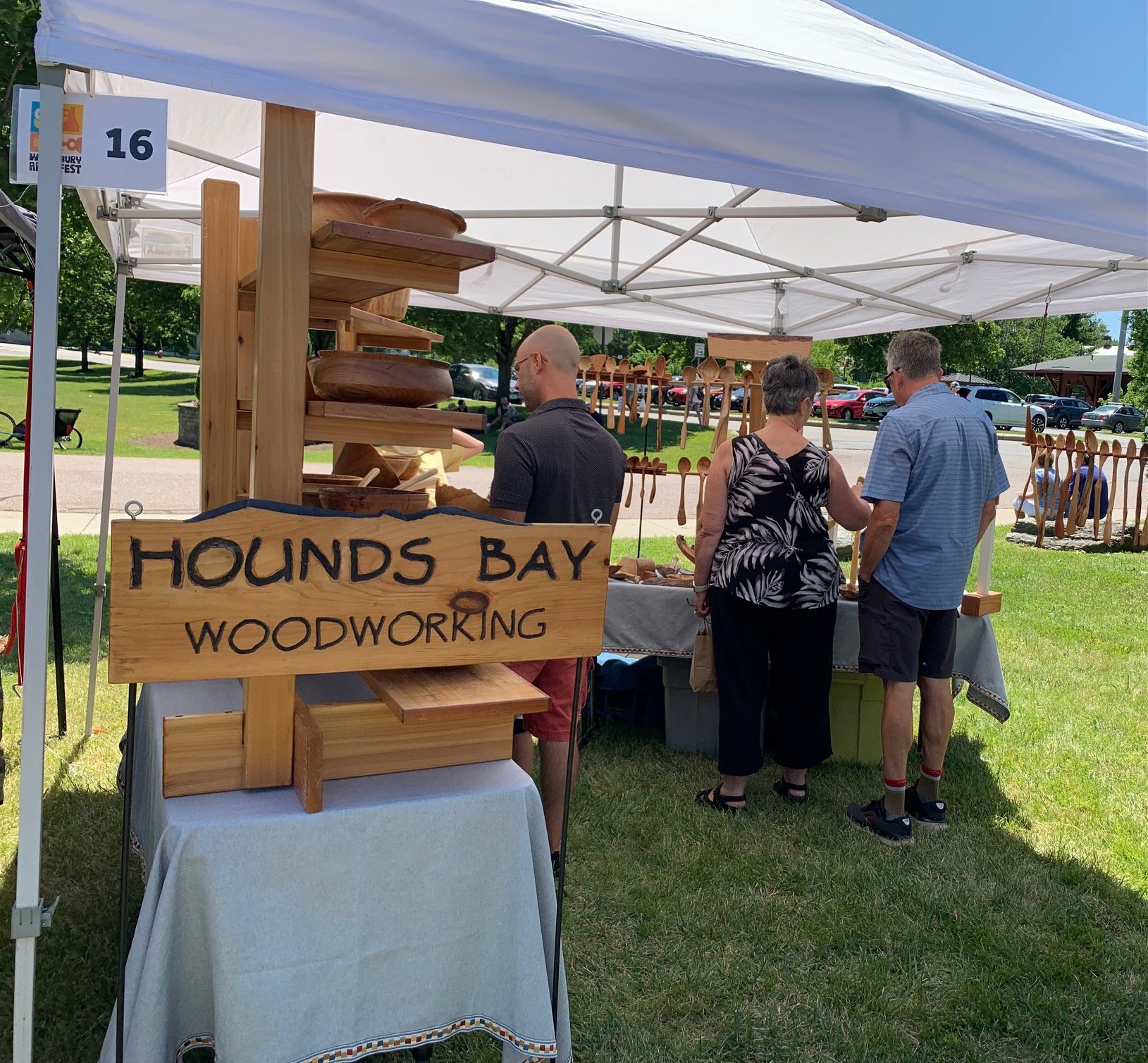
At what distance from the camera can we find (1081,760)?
14.1ft

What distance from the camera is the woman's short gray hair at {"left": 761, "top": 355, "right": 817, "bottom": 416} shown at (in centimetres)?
329

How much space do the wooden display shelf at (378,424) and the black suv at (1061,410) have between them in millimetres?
32698

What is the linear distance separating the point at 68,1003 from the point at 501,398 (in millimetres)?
17064

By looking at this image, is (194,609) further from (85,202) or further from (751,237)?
(751,237)

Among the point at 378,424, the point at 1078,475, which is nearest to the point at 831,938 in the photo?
the point at 378,424

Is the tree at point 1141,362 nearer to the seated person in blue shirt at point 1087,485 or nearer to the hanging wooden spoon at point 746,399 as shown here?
the seated person in blue shirt at point 1087,485

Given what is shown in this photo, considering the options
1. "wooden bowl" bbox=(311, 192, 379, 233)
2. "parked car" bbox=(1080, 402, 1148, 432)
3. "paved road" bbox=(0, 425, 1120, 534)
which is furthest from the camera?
"parked car" bbox=(1080, 402, 1148, 432)

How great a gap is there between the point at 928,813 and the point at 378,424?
2689 millimetres

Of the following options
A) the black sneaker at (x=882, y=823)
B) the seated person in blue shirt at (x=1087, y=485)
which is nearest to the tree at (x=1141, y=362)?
the seated person in blue shirt at (x=1087, y=485)

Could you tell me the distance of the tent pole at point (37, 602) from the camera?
5.16ft

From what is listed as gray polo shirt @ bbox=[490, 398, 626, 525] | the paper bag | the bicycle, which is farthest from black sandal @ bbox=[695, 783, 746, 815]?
the bicycle

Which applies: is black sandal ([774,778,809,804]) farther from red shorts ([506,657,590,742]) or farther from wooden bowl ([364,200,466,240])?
wooden bowl ([364,200,466,240])

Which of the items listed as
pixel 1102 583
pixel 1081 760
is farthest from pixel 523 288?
pixel 1102 583

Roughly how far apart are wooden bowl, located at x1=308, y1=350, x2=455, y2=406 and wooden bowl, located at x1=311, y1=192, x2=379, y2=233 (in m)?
0.25
